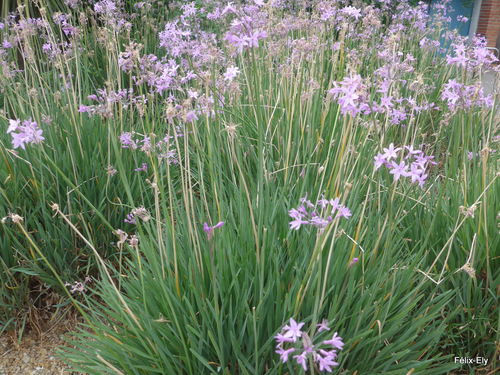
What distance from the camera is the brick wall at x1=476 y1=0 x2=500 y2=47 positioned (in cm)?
1351

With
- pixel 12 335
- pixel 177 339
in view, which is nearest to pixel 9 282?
pixel 12 335

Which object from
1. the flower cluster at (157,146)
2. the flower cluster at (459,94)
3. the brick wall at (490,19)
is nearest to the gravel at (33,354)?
the flower cluster at (157,146)

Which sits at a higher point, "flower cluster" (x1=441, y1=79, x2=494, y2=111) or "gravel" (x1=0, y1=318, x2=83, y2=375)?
"flower cluster" (x1=441, y1=79, x2=494, y2=111)

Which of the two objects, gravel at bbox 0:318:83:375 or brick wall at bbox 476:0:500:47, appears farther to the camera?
brick wall at bbox 476:0:500:47

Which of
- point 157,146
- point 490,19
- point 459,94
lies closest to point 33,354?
point 157,146

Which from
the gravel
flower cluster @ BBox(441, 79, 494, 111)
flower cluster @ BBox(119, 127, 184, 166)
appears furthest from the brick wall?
the gravel

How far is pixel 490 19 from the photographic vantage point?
535 inches

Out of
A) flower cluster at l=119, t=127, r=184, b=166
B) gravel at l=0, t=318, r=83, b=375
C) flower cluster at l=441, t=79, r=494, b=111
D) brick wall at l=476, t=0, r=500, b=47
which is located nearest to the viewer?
flower cluster at l=119, t=127, r=184, b=166

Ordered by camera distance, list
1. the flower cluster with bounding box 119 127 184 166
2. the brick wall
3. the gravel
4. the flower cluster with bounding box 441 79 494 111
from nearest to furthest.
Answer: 1. the flower cluster with bounding box 119 127 184 166
2. the flower cluster with bounding box 441 79 494 111
3. the gravel
4. the brick wall

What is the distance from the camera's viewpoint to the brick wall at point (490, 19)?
13.5m

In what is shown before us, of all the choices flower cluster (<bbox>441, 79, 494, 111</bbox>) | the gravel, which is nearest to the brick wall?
flower cluster (<bbox>441, 79, 494, 111</bbox>)

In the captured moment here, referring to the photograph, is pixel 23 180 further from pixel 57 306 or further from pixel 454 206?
pixel 454 206

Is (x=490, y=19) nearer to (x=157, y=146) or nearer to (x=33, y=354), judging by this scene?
(x=157, y=146)

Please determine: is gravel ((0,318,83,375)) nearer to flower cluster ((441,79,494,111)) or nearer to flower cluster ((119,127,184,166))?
flower cluster ((119,127,184,166))
